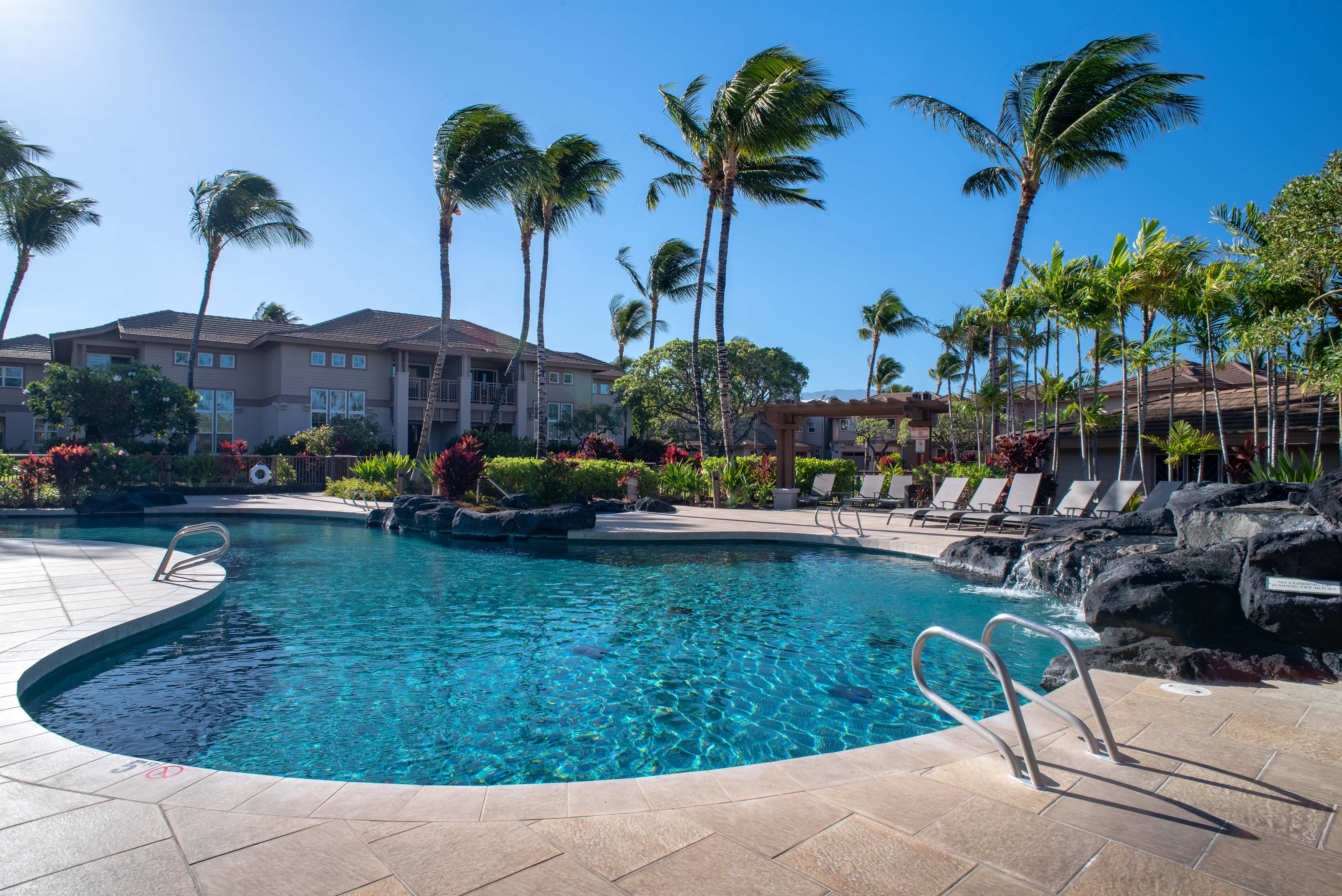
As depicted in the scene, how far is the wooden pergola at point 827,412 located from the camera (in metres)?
17.8

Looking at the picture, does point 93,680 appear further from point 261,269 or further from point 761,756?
point 261,269

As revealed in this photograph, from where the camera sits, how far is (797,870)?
2404 mm

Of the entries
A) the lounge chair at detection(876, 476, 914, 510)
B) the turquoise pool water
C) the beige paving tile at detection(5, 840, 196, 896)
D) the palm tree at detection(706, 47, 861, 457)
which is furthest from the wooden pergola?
the beige paving tile at detection(5, 840, 196, 896)

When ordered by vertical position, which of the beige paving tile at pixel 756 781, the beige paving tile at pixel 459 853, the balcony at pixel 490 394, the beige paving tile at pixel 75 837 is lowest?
the beige paving tile at pixel 756 781

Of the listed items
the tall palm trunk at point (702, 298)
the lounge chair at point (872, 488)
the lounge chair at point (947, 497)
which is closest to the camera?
the lounge chair at point (947, 497)

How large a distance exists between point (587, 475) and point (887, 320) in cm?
3071

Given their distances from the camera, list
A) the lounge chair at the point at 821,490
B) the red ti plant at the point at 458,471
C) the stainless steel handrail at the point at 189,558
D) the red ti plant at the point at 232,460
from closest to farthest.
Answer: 1. the stainless steel handrail at the point at 189,558
2. the red ti plant at the point at 458,471
3. the lounge chair at the point at 821,490
4. the red ti plant at the point at 232,460

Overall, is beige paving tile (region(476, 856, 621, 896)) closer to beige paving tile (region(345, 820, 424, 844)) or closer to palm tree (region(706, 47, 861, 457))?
beige paving tile (region(345, 820, 424, 844))

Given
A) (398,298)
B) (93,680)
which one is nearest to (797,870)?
(93,680)

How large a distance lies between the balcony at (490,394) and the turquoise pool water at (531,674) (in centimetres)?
2172

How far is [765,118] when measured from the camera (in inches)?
646

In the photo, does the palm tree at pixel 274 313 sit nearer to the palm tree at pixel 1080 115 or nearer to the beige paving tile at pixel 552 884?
the palm tree at pixel 1080 115

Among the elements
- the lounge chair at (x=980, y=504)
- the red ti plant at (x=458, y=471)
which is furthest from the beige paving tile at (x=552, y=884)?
the red ti plant at (x=458, y=471)

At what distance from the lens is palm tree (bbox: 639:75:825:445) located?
18.0 m
